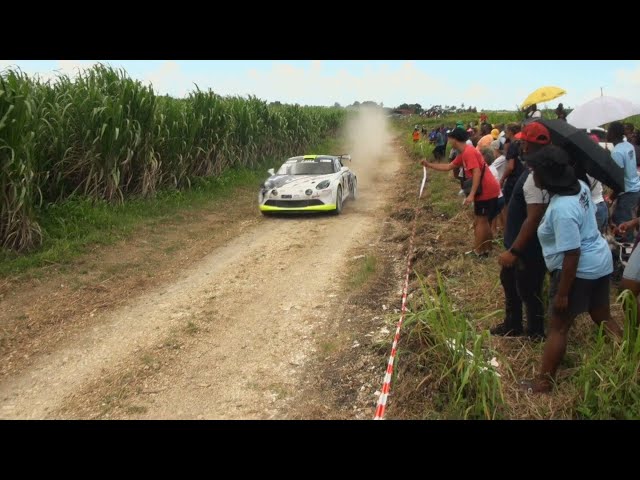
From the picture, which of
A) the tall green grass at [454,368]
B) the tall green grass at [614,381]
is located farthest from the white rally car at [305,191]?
the tall green grass at [614,381]

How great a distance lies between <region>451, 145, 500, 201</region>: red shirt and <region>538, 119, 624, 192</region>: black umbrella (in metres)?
2.70

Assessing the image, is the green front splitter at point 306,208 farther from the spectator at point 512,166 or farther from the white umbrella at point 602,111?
the white umbrella at point 602,111

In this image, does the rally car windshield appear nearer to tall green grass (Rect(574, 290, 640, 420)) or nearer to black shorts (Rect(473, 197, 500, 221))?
black shorts (Rect(473, 197, 500, 221))

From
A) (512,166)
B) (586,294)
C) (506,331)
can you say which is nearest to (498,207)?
(512,166)

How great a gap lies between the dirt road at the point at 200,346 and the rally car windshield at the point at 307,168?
3.92 metres

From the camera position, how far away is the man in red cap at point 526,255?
12.8 ft

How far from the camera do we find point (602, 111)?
21.9ft

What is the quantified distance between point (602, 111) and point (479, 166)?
1789 millimetres

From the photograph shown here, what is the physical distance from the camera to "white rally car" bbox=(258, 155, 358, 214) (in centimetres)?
1084

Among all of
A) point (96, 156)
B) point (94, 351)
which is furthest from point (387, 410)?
point (96, 156)

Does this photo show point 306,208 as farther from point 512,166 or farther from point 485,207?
point 512,166

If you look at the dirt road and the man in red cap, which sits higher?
the man in red cap

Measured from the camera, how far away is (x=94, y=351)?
15.8 feet

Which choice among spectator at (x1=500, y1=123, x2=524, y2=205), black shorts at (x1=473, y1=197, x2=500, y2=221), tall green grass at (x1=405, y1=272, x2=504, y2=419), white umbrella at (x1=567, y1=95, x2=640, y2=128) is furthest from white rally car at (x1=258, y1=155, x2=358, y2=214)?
tall green grass at (x1=405, y1=272, x2=504, y2=419)
